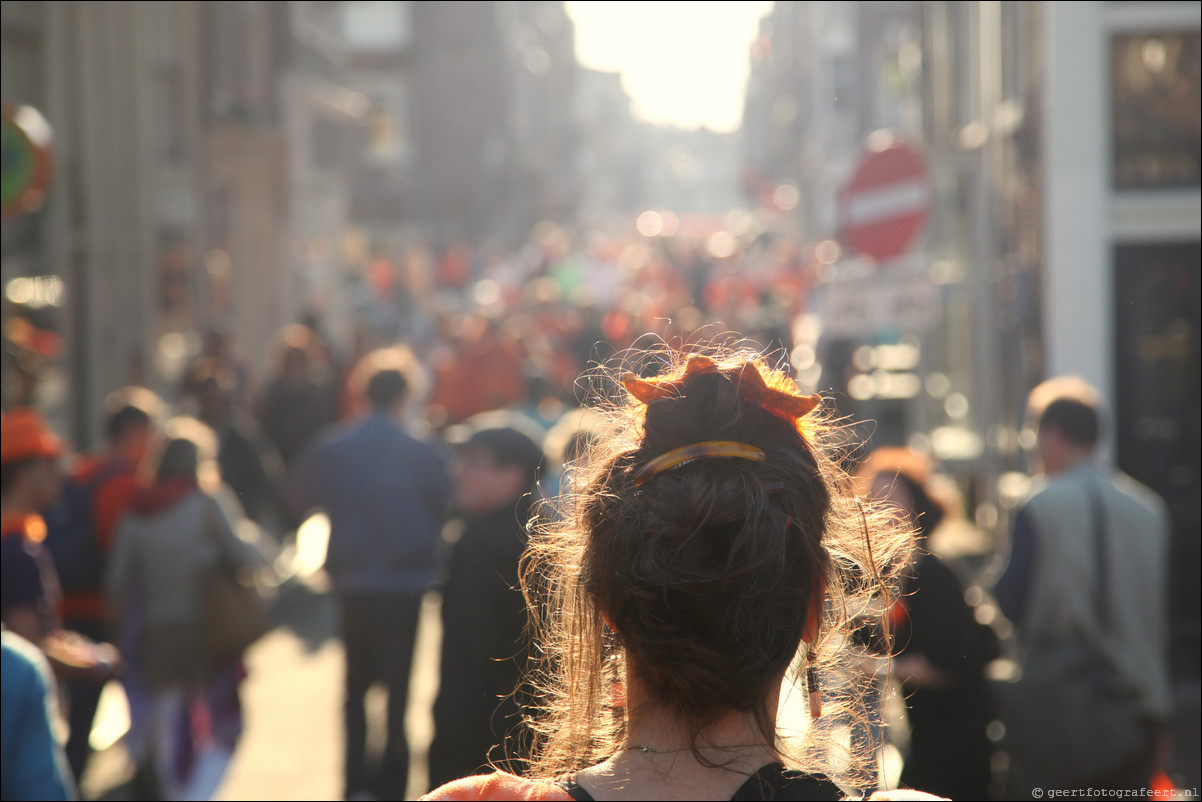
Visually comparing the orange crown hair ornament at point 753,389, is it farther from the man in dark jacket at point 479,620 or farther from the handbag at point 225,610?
the handbag at point 225,610

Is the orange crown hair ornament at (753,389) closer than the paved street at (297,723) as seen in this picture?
Yes

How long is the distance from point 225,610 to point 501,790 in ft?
14.1

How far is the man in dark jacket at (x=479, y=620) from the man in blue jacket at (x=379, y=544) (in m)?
1.03

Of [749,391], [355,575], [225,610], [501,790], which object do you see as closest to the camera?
[501,790]

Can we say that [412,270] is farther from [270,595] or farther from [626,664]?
[626,664]

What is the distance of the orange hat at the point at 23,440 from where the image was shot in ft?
15.0

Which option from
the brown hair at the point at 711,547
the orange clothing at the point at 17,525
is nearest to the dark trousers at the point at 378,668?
the orange clothing at the point at 17,525

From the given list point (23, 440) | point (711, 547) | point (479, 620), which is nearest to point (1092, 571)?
point (479, 620)

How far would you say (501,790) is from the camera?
5.30 ft

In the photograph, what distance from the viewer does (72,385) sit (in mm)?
10445

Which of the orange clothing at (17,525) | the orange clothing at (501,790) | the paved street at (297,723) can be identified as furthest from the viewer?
the paved street at (297,723)

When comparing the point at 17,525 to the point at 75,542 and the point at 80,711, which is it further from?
the point at 80,711

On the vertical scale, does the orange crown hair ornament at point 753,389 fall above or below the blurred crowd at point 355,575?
above

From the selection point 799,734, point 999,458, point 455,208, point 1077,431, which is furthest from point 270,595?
point 455,208
